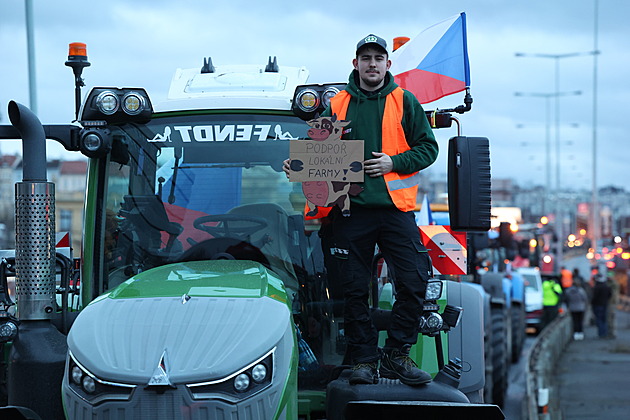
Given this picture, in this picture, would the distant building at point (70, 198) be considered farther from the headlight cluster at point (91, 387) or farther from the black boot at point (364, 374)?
the headlight cluster at point (91, 387)

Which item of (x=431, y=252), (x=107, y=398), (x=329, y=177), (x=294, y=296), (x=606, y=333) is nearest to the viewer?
(x=107, y=398)

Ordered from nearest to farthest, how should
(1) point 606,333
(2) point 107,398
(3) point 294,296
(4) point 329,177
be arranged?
(2) point 107,398
(4) point 329,177
(3) point 294,296
(1) point 606,333

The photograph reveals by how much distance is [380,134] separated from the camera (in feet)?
18.5

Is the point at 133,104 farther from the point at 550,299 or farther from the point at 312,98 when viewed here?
the point at 550,299

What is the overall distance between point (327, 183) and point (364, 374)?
0.97m

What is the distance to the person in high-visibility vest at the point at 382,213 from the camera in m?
5.57

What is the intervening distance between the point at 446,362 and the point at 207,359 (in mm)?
1986

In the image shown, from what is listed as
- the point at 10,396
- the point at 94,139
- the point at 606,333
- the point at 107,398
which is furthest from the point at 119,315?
the point at 606,333

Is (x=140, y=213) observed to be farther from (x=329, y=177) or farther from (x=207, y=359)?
(x=207, y=359)

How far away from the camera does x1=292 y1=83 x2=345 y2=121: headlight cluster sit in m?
6.20

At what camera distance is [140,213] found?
640cm

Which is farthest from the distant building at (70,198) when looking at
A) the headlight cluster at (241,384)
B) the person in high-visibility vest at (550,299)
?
the headlight cluster at (241,384)

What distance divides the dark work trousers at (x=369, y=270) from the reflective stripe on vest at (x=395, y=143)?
8cm

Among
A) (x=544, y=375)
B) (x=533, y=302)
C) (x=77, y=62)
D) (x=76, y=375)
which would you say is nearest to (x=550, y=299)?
(x=533, y=302)
